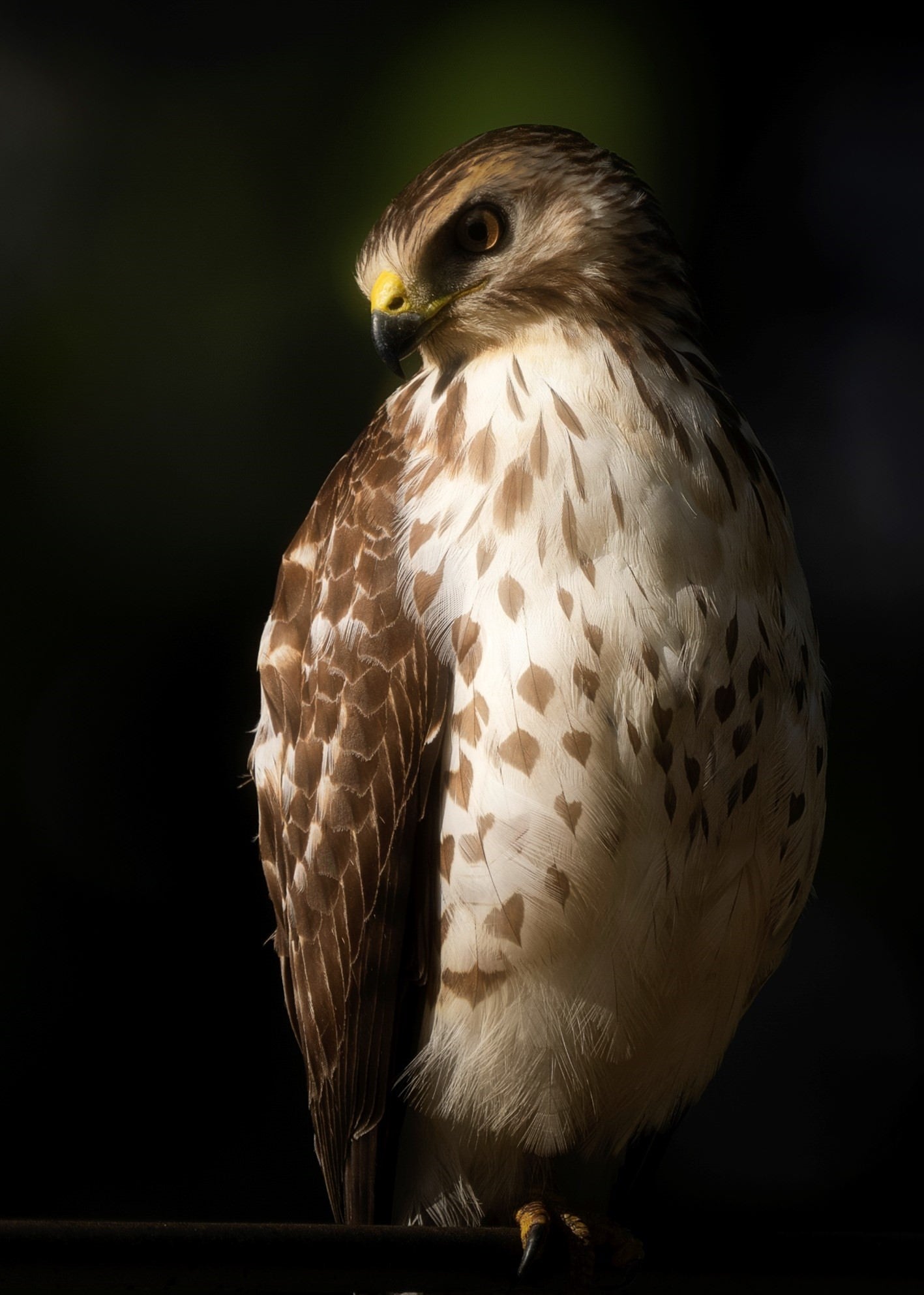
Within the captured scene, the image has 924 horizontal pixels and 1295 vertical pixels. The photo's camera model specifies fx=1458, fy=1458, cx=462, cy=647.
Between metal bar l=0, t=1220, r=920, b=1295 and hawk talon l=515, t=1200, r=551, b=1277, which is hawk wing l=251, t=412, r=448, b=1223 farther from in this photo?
metal bar l=0, t=1220, r=920, b=1295

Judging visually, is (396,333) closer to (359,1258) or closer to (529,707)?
(529,707)

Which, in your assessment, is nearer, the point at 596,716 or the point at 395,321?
the point at 596,716

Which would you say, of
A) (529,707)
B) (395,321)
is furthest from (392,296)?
(529,707)

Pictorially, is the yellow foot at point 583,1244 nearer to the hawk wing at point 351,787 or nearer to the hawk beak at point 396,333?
the hawk wing at point 351,787

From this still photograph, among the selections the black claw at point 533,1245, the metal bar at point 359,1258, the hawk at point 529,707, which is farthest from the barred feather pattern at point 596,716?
the metal bar at point 359,1258

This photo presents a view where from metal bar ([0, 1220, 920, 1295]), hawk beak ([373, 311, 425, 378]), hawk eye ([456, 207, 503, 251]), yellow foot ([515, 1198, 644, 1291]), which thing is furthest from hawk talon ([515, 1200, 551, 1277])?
hawk eye ([456, 207, 503, 251])

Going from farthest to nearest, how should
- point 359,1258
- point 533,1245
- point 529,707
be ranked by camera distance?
point 533,1245
point 529,707
point 359,1258
